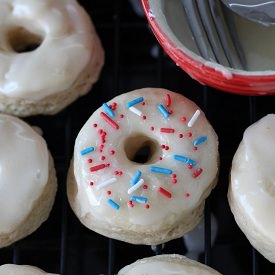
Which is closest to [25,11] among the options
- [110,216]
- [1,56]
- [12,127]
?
[1,56]

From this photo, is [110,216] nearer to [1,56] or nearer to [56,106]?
[56,106]

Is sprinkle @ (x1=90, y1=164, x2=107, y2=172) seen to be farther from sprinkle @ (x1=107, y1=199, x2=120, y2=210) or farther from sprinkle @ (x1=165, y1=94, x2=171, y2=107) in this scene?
sprinkle @ (x1=165, y1=94, x2=171, y2=107)

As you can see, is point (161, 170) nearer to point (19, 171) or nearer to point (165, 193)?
point (165, 193)

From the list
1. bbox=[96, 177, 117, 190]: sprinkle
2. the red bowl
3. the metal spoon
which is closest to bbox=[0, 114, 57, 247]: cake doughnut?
bbox=[96, 177, 117, 190]: sprinkle

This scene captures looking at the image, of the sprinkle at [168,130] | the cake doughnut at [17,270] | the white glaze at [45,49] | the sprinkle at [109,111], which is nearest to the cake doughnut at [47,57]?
the white glaze at [45,49]

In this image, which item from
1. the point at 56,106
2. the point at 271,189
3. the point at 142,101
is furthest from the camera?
the point at 56,106

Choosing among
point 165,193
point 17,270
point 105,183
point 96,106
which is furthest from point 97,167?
point 96,106

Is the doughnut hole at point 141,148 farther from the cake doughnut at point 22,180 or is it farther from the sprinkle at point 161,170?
the cake doughnut at point 22,180
